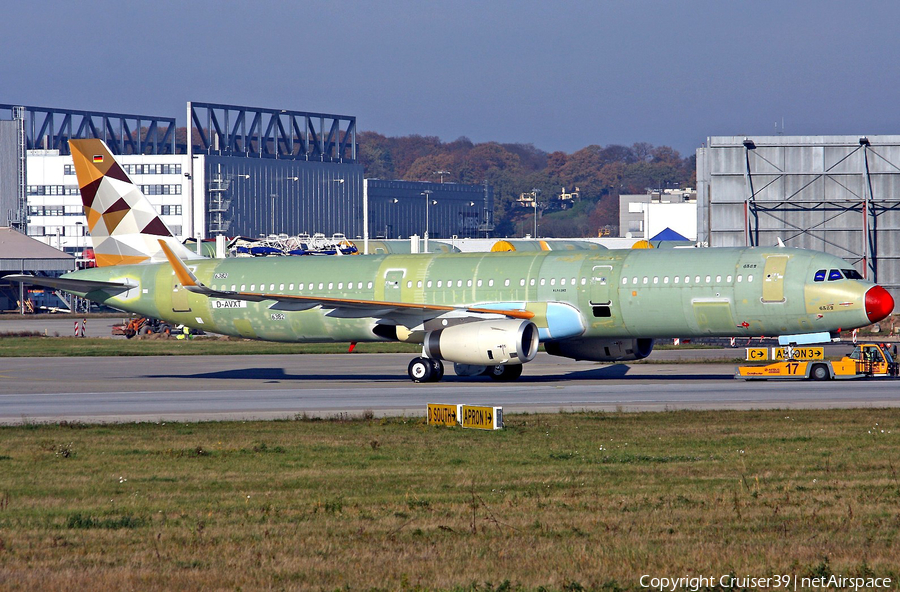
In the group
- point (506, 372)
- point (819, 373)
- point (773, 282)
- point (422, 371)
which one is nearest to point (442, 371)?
point (422, 371)

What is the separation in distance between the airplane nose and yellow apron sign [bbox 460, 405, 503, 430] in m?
16.0

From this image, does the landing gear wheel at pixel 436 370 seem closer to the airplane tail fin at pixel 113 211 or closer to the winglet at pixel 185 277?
the winglet at pixel 185 277

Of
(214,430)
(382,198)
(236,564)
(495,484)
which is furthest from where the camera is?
(382,198)

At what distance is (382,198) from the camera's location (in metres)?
162

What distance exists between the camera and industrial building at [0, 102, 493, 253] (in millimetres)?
137625

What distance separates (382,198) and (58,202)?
47145 millimetres

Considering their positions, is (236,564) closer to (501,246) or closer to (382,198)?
(501,246)

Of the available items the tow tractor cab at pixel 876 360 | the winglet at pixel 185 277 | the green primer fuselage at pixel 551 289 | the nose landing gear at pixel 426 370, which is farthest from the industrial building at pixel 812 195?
the winglet at pixel 185 277

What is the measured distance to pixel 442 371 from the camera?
124ft

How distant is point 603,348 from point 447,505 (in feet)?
77.5

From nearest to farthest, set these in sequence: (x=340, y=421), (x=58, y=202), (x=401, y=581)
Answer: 1. (x=401, y=581)
2. (x=340, y=421)
3. (x=58, y=202)

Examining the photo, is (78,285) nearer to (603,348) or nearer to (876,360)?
(603,348)

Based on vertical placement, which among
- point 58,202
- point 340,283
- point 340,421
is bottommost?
point 340,421

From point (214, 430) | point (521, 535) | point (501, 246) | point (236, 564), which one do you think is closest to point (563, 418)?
point (214, 430)
